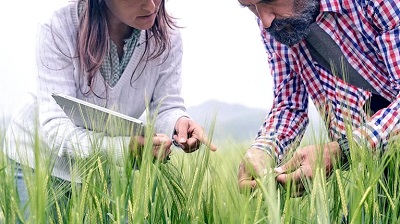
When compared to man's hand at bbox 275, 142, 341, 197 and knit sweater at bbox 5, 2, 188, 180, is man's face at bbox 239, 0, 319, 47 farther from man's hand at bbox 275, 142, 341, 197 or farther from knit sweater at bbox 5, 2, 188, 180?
man's hand at bbox 275, 142, 341, 197

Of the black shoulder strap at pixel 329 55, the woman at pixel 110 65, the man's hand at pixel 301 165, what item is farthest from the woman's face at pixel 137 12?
the man's hand at pixel 301 165

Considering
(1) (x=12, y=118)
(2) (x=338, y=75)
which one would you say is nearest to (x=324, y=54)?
(2) (x=338, y=75)

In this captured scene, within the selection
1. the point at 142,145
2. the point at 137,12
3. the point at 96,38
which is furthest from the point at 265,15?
the point at 142,145

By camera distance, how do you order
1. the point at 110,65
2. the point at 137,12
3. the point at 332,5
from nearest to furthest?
1. the point at 332,5
2. the point at 137,12
3. the point at 110,65

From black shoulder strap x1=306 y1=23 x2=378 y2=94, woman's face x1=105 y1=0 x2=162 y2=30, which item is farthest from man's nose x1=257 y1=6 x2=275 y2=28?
woman's face x1=105 y1=0 x2=162 y2=30

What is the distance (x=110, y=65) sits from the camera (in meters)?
2.07

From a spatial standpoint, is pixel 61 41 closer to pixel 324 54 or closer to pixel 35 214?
pixel 324 54

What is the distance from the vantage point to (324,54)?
1.85 m

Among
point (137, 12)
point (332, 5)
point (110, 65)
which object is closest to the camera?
point (332, 5)

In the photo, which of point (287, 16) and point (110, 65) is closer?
point (287, 16)

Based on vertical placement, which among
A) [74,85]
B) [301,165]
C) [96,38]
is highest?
[96,38]

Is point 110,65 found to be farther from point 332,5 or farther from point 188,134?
point 332,5

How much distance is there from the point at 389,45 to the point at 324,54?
9.6 inches

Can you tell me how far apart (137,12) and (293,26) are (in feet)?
1.44
